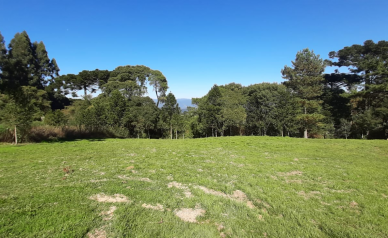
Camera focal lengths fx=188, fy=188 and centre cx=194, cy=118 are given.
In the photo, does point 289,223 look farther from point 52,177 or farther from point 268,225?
point 52,177

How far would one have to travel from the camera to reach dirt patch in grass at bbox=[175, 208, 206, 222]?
168 inches

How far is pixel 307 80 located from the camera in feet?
90.8

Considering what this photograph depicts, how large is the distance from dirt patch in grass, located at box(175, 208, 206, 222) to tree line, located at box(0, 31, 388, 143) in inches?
637

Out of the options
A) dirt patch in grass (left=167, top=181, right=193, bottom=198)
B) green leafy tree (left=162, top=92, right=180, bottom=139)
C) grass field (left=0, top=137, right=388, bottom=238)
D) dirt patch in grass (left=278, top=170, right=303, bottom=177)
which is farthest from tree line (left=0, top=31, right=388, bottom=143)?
dirt patch in grass (left=278, top=170, right=303, bottom=177)

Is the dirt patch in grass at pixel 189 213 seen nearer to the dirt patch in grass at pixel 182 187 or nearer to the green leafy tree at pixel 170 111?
the dirt patch in grass at pixel 182 187

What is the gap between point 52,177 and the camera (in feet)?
21.2

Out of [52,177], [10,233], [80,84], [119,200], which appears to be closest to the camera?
[10,233]

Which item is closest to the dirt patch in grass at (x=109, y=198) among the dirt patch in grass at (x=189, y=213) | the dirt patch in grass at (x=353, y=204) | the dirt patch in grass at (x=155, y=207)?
the dirt patch in grass at (x=155, y=207)

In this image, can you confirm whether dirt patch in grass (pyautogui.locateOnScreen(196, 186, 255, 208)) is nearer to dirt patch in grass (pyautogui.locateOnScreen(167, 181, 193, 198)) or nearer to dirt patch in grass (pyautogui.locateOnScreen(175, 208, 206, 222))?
dirt patch in grass (pyautogui.locateOnScreen(167, 181, 193, 198))

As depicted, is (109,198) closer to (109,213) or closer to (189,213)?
(109,213)

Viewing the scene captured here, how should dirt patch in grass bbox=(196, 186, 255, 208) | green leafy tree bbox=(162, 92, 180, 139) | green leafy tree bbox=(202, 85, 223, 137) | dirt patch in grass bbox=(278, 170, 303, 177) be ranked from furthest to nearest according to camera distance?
green leafy tree bbox=(162, 92, 180, 139) < green leafy tree bbox=(202, 85, 223, 137) < dirt patch in grass bbox=(278, 170, 303, 177) < dirt patch in grass bbox=(196, 186, 255, 208)

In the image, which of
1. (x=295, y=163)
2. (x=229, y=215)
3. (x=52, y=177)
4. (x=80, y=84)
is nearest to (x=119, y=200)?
(x=229, y=215)

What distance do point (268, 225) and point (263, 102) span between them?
1259 inches

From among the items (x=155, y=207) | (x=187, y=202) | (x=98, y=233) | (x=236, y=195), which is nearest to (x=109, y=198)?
(x=155, y=207)
